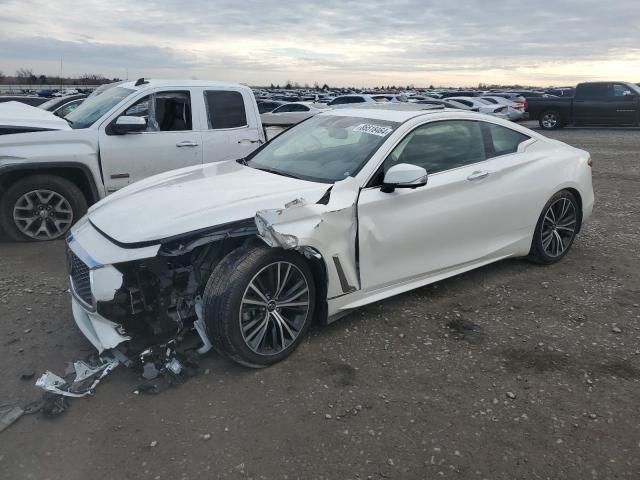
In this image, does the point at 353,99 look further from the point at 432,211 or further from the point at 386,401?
the point at 386,401

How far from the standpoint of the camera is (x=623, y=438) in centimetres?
284

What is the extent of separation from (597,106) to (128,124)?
19.4 m

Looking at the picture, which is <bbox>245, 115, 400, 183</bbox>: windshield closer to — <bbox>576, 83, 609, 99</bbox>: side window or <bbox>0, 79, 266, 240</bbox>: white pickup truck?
<bbox>0, 79, 266, 240</bbox>: white pickup truck

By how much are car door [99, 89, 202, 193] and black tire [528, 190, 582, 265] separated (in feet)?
13.3

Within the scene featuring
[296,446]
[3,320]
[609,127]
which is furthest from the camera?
[609,127]

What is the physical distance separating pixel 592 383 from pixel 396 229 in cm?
160

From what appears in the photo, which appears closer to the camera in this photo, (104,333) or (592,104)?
(104,333)

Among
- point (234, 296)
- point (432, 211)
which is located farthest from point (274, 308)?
point (432, 211)

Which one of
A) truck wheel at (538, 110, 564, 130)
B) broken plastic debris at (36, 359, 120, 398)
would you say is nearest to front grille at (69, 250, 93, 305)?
broken plastic debris at (36, 359, 120, 398)

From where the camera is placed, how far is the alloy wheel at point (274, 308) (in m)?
3.41

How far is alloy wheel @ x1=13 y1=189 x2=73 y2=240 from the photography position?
5965mm

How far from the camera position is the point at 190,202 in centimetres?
356

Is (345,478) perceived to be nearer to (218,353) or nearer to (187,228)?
(218,353)

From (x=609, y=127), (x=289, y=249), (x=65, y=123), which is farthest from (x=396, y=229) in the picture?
(x=609, y=127)
